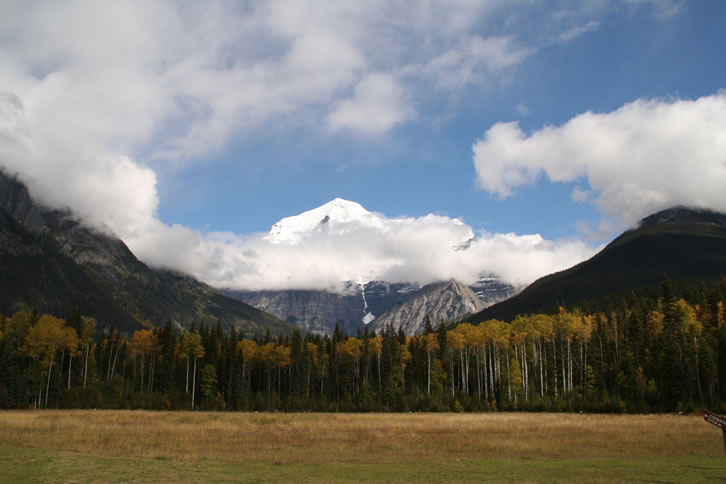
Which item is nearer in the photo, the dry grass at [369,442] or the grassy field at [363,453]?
the grassy field at [363,453]

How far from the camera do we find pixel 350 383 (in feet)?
393

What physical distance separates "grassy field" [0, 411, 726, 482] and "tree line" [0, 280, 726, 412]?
38.0 meters

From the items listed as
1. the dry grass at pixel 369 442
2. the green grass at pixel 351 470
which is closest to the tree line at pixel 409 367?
the dry grass at pixel 369 442

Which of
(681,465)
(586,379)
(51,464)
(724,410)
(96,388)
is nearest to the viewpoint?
(51,464)

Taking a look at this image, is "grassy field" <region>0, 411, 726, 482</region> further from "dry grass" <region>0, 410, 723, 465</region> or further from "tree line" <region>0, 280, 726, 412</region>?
"tree line" <region>0, 280, 726, 412</region>

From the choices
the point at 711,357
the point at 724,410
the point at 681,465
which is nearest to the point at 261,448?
the point at 681,465

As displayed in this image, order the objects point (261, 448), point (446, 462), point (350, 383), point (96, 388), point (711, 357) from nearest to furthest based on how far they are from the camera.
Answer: point (446, 462) → point (261, 448) → point (711, 357) → point (96, 388) → point (350, 383)

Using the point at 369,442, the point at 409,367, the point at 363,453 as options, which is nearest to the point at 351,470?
the point at 363,453

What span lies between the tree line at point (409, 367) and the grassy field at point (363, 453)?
38.0 metres

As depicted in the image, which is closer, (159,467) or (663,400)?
(159,467)

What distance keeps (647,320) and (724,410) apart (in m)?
35.9

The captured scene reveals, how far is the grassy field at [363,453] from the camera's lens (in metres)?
22.1

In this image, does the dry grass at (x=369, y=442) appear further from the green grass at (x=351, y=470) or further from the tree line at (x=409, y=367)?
the tree line at (x=409, y=367)

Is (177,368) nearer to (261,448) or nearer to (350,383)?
(350,383)
